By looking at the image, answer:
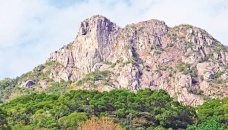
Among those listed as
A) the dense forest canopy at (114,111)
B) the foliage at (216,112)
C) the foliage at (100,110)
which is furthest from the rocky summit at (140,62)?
the foliage at (100,110)

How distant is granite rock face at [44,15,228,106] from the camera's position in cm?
16475

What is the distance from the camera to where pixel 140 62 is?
17688 cm

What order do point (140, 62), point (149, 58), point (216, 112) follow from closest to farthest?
point (216, 112) → point (140, 62) → point (149, 58)

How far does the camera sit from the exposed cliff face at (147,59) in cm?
16475

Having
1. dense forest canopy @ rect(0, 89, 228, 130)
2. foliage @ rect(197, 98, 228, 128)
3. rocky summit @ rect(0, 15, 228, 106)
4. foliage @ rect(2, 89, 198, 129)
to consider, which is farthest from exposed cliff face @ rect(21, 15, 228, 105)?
foliage @ rect(2, 89, 198, 129)

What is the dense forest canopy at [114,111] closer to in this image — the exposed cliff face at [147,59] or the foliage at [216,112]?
the foliage at [216,112]

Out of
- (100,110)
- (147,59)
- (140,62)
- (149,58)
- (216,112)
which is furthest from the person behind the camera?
(147,59)

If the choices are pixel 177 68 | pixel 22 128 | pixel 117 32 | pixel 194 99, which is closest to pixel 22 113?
pixel 22 128

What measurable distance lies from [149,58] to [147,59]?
91 cm

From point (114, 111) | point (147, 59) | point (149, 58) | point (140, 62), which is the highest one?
point (149, 58)

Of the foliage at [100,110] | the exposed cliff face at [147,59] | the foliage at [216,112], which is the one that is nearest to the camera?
the foliage at [100,110]

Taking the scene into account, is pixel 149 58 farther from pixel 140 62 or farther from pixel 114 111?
pixel 114 111

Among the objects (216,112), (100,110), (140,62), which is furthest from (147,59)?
(100,110)

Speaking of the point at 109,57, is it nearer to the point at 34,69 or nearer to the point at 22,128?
the point at 34,69
